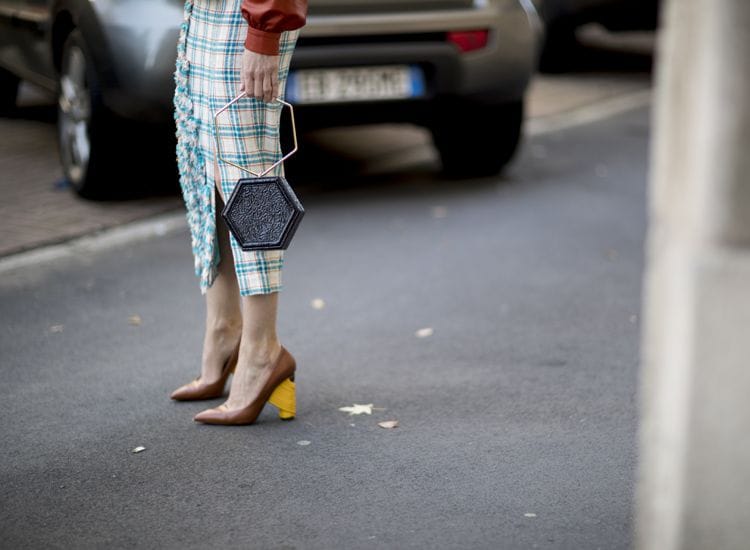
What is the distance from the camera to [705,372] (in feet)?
5.63

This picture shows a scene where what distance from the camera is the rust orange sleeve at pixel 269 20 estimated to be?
3078 mm

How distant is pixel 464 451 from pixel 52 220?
3337mm

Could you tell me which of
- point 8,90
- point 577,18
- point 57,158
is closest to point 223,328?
point 57,158

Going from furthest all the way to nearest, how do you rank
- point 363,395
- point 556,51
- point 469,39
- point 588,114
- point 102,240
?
1. point 556,51
2. point 588,114
3. point 469,39
4. point 102,240
5. point 363,395

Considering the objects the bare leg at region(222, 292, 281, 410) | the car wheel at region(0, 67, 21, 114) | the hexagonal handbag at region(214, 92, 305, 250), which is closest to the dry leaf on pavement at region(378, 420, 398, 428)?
the bare leg at region(222, 292, 281, 410)

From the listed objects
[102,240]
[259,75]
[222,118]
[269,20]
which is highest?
[269,20]

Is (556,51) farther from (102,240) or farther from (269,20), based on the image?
(269,20)

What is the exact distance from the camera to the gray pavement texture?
2.90 meters

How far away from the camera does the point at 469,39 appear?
6.38 m

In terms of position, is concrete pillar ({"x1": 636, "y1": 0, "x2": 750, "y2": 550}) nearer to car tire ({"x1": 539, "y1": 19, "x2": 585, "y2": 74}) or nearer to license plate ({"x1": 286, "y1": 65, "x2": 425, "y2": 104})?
license plate ({"x1": 286, "y1": 65, "x2": 425, "y2": 104})

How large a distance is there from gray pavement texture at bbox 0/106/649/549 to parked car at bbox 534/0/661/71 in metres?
5.01

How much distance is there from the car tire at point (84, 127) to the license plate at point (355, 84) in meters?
0.96


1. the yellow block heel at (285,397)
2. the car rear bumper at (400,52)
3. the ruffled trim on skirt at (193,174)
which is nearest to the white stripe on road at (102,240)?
the car rear bumper at (400,52)

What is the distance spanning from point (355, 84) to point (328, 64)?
0.66 feet
